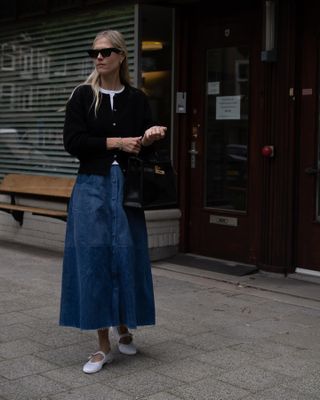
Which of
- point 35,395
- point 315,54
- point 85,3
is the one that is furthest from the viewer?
point 85,3

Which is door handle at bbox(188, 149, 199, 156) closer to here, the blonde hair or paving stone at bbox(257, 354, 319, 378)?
the blonde hair

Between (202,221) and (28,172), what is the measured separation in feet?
9.14

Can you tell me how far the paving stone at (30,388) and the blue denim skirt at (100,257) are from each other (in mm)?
379

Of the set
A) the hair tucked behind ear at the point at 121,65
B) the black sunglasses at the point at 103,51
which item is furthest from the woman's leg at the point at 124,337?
the black sunglasses at the point at 103,51

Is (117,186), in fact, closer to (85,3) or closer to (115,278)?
(115,278)

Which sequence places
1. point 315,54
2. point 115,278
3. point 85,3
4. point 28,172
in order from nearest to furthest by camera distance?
point 115,278 < point 315,54 < point 85,3 < point 28,172

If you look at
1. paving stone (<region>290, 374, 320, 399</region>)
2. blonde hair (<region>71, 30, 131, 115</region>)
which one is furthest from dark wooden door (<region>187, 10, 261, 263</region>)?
paving stone (<region>290, 374, 320, 399</region>)

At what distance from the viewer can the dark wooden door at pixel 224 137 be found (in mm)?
7504

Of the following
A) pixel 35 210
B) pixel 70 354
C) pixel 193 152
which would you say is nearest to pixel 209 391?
pixel 70 354

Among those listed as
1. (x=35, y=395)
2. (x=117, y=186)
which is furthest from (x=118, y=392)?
(x=117, y=186)

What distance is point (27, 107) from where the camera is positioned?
9648 mm

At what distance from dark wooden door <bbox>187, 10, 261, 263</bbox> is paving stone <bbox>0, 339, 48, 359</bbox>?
3.11 m

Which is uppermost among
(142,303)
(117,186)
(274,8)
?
(274,8)

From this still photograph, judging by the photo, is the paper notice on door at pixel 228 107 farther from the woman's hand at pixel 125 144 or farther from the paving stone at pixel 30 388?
the paving stone at pixel 30 388
